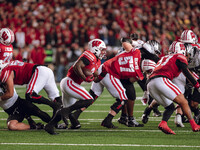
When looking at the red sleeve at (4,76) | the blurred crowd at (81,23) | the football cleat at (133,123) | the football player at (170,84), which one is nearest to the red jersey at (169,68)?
the football player at (170,84)

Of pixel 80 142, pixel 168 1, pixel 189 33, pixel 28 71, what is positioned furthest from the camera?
pixel 168 1

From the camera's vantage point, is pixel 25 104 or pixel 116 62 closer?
pixel 25 104

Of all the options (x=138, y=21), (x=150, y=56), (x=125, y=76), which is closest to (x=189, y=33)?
(x=150, y=56)

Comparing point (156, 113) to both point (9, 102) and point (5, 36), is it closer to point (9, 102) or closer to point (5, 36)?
point (9, 102)

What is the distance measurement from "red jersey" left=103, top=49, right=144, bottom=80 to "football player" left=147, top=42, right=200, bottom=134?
2.81 ft

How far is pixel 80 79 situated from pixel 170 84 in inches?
52.6

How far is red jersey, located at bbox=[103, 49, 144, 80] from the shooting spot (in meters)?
7.72

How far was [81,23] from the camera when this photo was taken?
16.5 meters

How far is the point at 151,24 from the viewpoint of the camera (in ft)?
57.8

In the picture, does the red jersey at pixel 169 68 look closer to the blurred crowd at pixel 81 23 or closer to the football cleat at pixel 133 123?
the football cleat at pixel 133 123

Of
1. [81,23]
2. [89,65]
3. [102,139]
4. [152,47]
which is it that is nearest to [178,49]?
[89,65]

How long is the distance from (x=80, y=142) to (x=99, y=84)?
6.73 feet

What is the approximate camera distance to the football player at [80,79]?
6.76m

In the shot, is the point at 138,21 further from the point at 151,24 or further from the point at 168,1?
the point at 168,1
